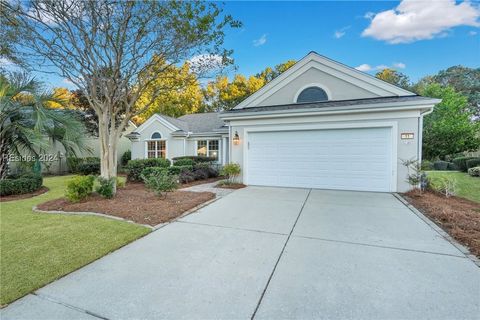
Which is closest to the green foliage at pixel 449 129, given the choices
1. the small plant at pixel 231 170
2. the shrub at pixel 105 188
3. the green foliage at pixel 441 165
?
the green foliage at pixel 441 165

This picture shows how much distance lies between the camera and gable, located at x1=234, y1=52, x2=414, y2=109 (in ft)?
28.7

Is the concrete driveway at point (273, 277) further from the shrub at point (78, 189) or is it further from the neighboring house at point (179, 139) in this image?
the neighboring house at point (179, 139)

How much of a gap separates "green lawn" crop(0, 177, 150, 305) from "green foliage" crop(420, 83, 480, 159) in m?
25.9

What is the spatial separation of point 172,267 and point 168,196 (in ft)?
14.4

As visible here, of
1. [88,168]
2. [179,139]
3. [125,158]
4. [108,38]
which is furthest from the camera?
[125,158]

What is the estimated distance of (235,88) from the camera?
26688mm

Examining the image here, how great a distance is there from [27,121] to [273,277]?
10043 mm

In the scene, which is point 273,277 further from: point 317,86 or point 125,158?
point 125,158

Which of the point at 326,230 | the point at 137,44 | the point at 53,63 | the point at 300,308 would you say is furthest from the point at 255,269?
the point at 53,63

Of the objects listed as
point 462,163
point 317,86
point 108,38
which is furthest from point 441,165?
point 108,38

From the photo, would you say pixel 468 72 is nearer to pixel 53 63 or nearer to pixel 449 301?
pixel 449 301

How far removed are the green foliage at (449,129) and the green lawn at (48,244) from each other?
2586 cm

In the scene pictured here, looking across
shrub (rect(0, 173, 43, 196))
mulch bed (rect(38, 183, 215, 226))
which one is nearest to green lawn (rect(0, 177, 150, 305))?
mulch bed (rect(38, 183, 215, 226))

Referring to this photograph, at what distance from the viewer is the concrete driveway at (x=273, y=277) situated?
2.22m
